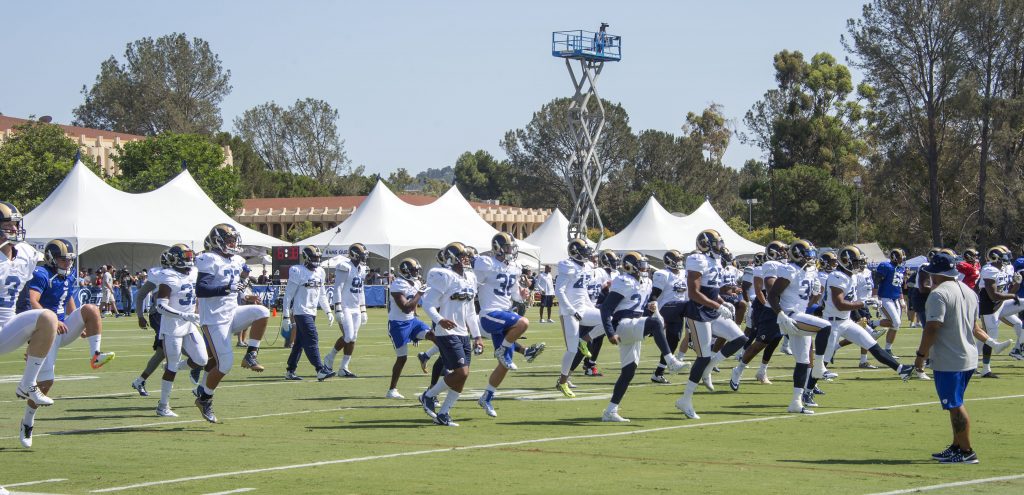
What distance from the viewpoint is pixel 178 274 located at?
15109mm

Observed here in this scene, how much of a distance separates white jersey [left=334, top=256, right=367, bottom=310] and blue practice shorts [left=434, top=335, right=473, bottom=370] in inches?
275

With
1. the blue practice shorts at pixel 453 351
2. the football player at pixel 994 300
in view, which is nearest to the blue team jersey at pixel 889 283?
the football player at pixel 994 300

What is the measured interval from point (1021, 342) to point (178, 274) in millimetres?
16164

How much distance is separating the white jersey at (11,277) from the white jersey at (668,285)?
11.2 meters

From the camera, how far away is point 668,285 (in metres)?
21.1

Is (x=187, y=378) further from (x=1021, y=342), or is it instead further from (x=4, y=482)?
(x=1021, y=342)

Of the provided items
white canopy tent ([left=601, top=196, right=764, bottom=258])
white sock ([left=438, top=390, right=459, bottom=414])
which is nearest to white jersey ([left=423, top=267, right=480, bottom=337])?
white sock ([left=438, top=390, right=459, bottom=414])

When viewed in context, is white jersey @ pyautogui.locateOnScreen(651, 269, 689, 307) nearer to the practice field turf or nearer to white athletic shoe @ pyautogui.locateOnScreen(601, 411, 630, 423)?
the practice field turf

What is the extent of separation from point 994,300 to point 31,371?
15.8 m

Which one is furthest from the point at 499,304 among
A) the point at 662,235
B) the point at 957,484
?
the point at 662,235

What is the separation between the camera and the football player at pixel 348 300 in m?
20.8

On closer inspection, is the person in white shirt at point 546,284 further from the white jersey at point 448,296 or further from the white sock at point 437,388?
the white sock at point 437,388

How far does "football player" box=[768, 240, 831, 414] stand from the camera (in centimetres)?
1526

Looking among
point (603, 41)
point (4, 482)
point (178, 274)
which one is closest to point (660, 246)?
point (603, 41)
